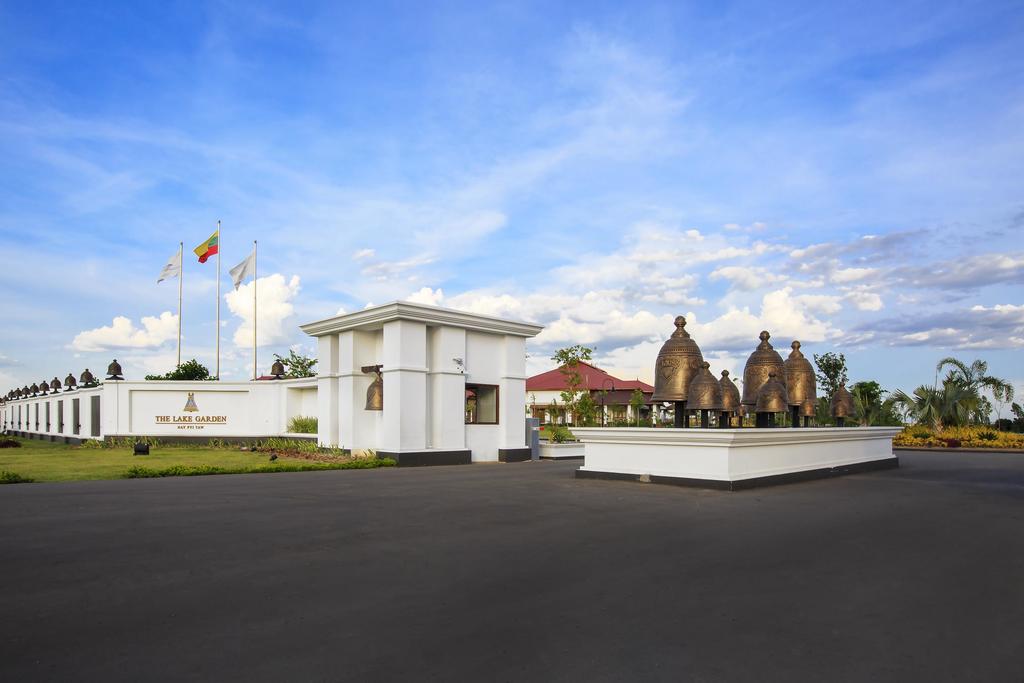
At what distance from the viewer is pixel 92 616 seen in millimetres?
5012

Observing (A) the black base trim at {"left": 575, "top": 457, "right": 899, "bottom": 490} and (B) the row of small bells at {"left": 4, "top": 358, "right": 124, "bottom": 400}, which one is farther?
(B) the row of small bells at {"left": 4, "top": 358, "right": 124, "bottom": 400}

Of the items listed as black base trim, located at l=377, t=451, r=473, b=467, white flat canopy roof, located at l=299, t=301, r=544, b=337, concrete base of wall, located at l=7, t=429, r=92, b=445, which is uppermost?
white flat canopy roof, located at l=299, t=301, r=544, b=337

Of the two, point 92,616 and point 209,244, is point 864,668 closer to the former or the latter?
point 92,616

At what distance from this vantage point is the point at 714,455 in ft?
44.4

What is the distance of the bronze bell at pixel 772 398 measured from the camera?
1645cm

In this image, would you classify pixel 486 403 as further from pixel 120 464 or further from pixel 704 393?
pixel 120 464

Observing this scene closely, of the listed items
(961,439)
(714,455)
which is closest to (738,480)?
(714,455)

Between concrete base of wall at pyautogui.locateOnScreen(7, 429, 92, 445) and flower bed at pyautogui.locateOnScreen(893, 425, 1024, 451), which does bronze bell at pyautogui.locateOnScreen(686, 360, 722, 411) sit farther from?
concrete base of wall at pyautogui.locateOnScreen(7, 429, 92, 445)

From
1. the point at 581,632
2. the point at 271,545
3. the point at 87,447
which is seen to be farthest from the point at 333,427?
the point at 581,632

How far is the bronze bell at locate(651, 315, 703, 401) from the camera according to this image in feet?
50.1

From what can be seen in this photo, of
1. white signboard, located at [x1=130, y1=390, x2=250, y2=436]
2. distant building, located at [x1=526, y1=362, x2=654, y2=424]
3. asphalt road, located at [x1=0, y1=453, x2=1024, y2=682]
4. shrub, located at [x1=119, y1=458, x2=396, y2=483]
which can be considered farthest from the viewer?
distant building, located at [x1=526, y1=362, x2=654, y2=424]

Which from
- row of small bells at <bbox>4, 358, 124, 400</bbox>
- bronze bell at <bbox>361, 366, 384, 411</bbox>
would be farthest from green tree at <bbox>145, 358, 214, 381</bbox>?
bronze bell at <bbox>361, 366, 384, 411</bbox>

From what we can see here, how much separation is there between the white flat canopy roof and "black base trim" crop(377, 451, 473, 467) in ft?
12.9

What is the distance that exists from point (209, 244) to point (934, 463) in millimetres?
34122
